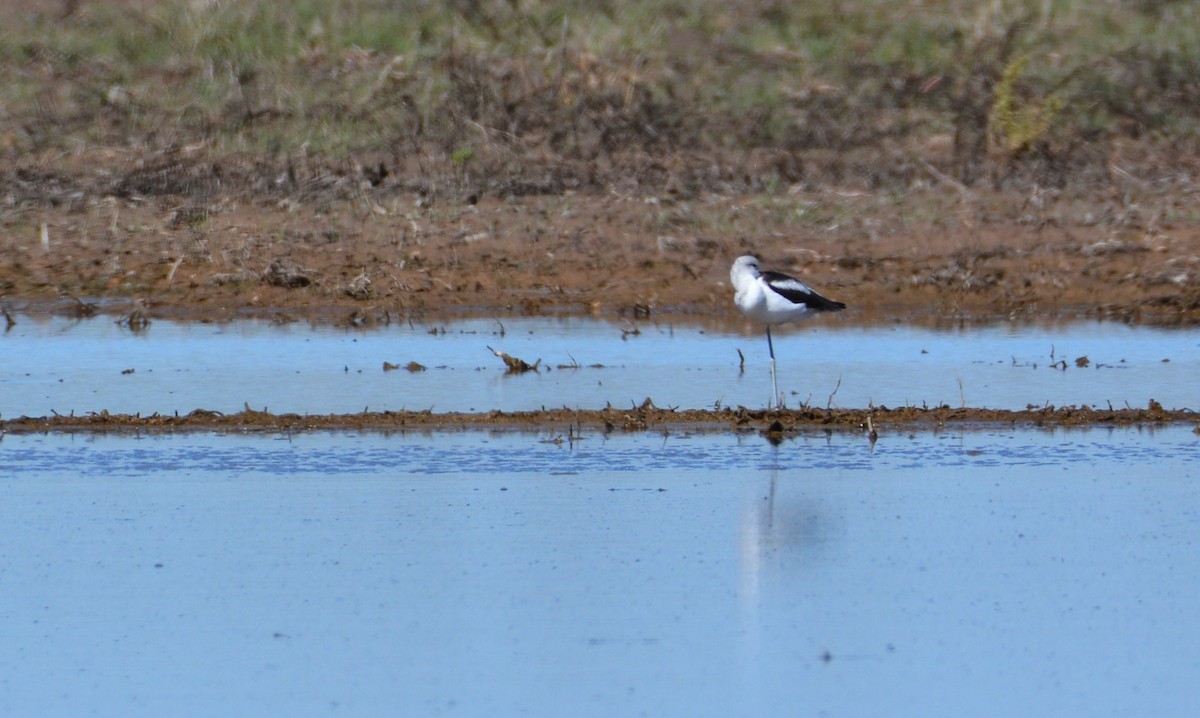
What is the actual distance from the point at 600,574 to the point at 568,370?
4667 millimetres

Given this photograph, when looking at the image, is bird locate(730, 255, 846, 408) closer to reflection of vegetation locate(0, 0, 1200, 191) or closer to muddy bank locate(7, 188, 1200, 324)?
muddy bank locate(7, 188, 1200, 324)

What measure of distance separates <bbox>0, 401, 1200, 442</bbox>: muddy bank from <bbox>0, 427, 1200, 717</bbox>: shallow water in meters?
A: 0.21

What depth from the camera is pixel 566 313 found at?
13.8m

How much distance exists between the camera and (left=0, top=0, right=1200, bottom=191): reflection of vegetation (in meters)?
17.0

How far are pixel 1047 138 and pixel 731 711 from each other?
1284cm

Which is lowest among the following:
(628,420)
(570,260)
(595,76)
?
(628,420)

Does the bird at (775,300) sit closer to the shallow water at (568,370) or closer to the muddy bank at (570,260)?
the shallow water at (568,370)

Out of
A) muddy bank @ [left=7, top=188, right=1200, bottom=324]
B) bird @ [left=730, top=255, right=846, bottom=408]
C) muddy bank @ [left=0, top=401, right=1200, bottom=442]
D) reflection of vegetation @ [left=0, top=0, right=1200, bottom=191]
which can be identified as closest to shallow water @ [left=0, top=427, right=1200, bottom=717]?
muddy bank @ [left=0, top=401, right=1200, bottom=442]

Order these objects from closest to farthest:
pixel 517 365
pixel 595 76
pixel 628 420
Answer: pixel 628 420 → pixel 517 365 → pixel 595 76

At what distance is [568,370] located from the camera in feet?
36.9

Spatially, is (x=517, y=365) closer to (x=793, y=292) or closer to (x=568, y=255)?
(x=793, y=292)

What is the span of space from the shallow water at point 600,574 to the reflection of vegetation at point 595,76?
800 centimetres

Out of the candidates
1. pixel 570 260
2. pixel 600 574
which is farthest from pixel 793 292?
pixel 600 574

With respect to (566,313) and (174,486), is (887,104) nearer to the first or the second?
(566,313)
